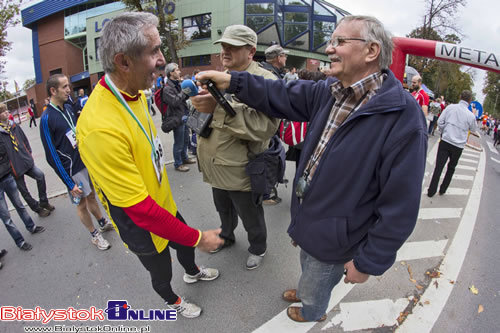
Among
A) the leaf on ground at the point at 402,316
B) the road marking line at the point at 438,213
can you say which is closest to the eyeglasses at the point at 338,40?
the leaf on ground at the point at 402,316

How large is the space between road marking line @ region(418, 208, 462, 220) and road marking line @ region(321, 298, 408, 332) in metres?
2.12

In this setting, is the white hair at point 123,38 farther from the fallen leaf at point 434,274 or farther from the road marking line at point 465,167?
the road marking line at point 465,167

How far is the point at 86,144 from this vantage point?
4.28 feet

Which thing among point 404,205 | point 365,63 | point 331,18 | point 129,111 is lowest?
point 404,205

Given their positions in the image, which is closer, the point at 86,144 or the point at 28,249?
the point at 86,144

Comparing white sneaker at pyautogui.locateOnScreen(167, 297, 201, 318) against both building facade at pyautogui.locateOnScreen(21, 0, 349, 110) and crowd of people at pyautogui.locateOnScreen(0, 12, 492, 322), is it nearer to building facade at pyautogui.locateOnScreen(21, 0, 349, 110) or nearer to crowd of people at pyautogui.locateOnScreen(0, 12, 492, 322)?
crowd of people at pyautogui.locateOnScreen(0, 12, 492, 322)

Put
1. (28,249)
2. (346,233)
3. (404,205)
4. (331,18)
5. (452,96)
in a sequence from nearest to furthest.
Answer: (404,205), (346,233), (28,249), (331,18), (452,96)

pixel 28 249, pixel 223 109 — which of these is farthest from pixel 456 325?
pixel 28 249

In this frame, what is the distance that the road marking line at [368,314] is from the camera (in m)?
2.15

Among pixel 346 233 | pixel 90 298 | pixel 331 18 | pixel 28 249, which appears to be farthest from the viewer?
pixel 331 18

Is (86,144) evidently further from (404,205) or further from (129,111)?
(404,205)

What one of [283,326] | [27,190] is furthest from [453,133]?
[27,190]

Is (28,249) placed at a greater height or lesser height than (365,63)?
lesser

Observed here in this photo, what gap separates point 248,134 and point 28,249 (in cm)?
334
